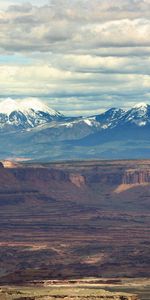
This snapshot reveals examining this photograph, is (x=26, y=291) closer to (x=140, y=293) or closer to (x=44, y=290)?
(x=44, y=290)

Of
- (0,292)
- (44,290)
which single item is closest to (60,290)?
(44,290)

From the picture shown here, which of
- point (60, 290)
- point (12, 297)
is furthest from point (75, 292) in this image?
point (12, 297)

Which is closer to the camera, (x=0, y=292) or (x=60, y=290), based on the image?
(x=0, y=292)

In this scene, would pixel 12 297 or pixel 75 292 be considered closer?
pixel 12 297

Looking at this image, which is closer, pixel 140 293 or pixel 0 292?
pixel 0 292

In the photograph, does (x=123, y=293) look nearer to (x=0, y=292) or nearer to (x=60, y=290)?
(x=60, y=290)

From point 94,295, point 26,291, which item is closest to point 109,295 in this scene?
point 94,295

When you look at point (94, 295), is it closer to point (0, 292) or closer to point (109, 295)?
point (109, 295)
